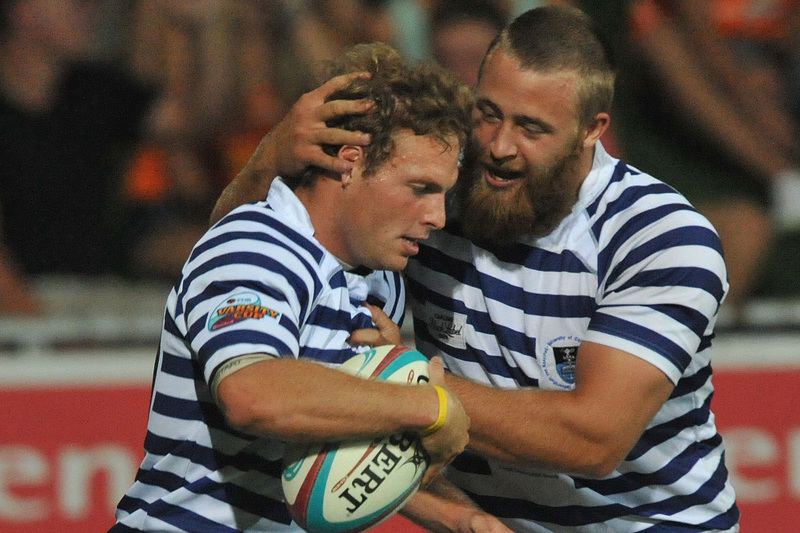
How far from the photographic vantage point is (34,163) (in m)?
5.01

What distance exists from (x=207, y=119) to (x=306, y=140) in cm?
266

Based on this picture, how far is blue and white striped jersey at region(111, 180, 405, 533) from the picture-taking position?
7.86ft

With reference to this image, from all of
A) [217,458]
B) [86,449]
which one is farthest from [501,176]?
[86,449]

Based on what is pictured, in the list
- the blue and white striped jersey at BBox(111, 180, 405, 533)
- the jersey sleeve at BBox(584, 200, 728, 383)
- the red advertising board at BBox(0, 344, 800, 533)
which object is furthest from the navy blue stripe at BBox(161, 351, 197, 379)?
the red advertising board at BBox(0, 344, 800, 533)

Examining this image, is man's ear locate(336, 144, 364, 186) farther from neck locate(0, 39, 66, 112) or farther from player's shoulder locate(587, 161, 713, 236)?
neck locate(0, 39, 66, 112)

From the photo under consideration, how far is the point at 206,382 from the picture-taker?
2.43m

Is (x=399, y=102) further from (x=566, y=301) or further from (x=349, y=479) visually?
(x=349, y=479)

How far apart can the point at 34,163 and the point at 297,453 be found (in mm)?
3127

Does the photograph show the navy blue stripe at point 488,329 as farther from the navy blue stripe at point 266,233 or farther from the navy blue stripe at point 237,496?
the navy blue stripe at point 237,496

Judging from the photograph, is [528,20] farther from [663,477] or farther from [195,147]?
[195,147]

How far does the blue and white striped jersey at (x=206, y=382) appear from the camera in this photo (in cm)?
240

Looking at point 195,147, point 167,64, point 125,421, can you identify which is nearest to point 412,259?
point 125,421

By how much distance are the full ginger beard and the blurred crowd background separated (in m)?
2.04

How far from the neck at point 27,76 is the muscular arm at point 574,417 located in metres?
3.10
